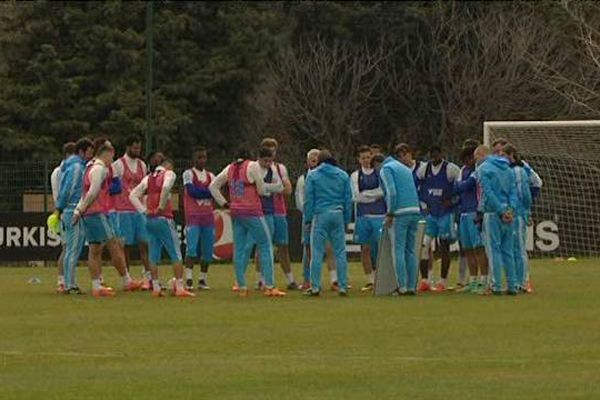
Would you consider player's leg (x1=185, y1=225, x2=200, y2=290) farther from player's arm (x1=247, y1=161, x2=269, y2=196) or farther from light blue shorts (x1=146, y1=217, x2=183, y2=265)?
player's arm (x1=247, y1=161, x2=269, y2=196)

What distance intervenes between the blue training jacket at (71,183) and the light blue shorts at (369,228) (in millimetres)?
4281

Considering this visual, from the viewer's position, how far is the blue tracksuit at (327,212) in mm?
25141

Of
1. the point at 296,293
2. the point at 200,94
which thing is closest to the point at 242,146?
the point at 200,94

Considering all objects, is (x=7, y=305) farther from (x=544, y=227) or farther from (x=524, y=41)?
(x=524, y=41)

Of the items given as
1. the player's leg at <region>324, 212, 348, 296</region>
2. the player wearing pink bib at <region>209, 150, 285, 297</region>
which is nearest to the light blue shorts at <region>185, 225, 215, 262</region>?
the player wearing pink bib at <region>209, 150, 285, 297</region>

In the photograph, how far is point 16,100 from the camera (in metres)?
55.5

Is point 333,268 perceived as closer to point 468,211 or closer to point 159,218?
point 468,211

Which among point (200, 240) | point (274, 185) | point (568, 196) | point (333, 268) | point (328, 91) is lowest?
point (333, 268)

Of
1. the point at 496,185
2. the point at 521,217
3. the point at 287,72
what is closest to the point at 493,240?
the point at 496,185

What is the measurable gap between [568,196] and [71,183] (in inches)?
634

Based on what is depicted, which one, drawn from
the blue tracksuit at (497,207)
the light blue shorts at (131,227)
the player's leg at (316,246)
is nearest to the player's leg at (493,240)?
the blue tracksuit at (497,207)

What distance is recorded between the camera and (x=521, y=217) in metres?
25.4

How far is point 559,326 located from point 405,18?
42473 millimetres

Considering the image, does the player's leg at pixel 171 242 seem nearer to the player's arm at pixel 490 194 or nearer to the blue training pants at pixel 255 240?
the blue training pants at pixel 255 240
